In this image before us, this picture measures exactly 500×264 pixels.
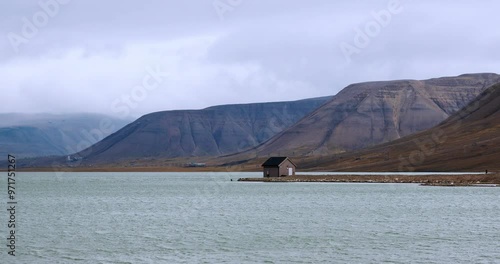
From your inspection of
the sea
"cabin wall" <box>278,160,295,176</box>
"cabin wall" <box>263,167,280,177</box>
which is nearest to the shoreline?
"cabin wall" <box>263,167,280,177</box>

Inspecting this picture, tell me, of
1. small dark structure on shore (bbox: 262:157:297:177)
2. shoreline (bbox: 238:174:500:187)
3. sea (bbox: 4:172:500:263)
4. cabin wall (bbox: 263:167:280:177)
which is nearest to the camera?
sea (bbox: 4:172:500:263)

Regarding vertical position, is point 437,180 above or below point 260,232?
above

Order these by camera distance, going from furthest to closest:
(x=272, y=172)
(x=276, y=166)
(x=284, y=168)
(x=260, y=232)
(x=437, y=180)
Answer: (x=284, y=168) < (x=272, y=172) < (x=276, y=166) < (x=437, y=180) < (x=260, y=232)

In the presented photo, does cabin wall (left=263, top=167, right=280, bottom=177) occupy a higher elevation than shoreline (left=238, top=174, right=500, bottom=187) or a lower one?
higher

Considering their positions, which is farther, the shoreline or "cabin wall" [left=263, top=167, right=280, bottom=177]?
"cabin wall" [left=263, top=167, right=280, bottom=177]

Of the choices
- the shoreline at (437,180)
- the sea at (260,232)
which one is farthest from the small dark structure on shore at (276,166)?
the sea at (260,232)

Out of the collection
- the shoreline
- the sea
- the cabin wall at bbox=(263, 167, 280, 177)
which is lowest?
the sea

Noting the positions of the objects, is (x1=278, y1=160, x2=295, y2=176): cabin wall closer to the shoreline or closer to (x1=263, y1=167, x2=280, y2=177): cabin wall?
(x1=263, y1=167, x2=280, y2=177): cabin wall

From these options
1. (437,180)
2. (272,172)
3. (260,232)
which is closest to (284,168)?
(272,172)

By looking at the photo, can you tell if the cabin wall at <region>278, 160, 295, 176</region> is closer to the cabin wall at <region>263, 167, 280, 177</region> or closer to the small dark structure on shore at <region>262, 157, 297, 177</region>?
the small dark structure on shore at <region>262, 157, 297, 177</region>

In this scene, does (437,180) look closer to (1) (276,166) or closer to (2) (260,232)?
(1) (276,166)

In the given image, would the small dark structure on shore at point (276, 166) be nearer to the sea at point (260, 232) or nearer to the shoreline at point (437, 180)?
the shoreline at point (437, 180)

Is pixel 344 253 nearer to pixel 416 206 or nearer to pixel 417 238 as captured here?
pixel 417 238

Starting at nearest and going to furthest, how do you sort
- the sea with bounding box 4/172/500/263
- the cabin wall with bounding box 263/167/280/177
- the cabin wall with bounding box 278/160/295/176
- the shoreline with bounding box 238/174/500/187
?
the sea with bounding box 4/172/500/263 < the shoreline with bounding box 238/174/500/187 < the cabin wall with bounding box 263/167/280/177 < the cabin wall with bounding box 278/160/295/176
